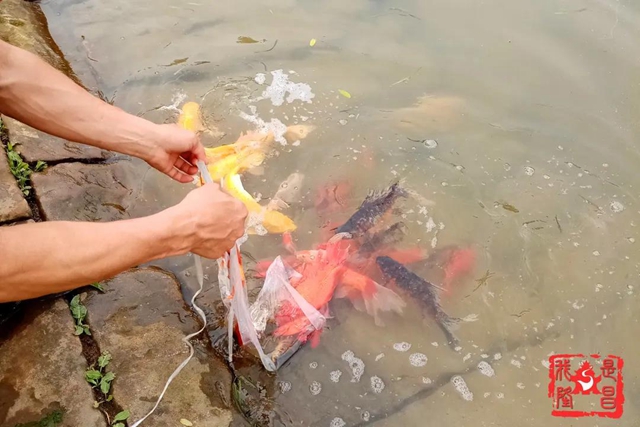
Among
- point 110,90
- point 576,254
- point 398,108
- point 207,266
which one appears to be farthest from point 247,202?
point 576,254

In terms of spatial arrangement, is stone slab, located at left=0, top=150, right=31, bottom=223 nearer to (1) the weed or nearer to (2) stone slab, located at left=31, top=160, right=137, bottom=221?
(2) stone slab, located at left=31, top=160, right=137, bottom=221

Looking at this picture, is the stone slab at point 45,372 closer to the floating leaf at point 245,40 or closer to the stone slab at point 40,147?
the stone slab at point 40,147

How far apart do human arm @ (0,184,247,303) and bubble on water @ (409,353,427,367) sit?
1.40 metres

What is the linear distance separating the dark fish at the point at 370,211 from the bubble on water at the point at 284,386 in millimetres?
1113

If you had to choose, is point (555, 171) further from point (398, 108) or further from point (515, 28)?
point (515, 28)

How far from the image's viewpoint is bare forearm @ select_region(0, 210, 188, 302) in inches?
73.3

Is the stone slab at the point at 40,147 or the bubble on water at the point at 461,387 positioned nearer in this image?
the bubble on water at the point at 461,387

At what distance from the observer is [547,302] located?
333 cm

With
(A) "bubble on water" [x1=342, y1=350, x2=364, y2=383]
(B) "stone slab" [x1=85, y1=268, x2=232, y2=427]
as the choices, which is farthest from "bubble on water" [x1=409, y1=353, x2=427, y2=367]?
(B) "stone slab" [x1=85, y1=268, x2=232, y2=427]

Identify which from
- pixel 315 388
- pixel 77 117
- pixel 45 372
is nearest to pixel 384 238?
pixel 315 388

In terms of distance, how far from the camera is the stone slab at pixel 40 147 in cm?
356

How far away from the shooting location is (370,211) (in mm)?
3729

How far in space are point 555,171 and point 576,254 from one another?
0.74m

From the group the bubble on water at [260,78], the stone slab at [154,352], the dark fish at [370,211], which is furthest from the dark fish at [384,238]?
the bubble on water at [260,78]
